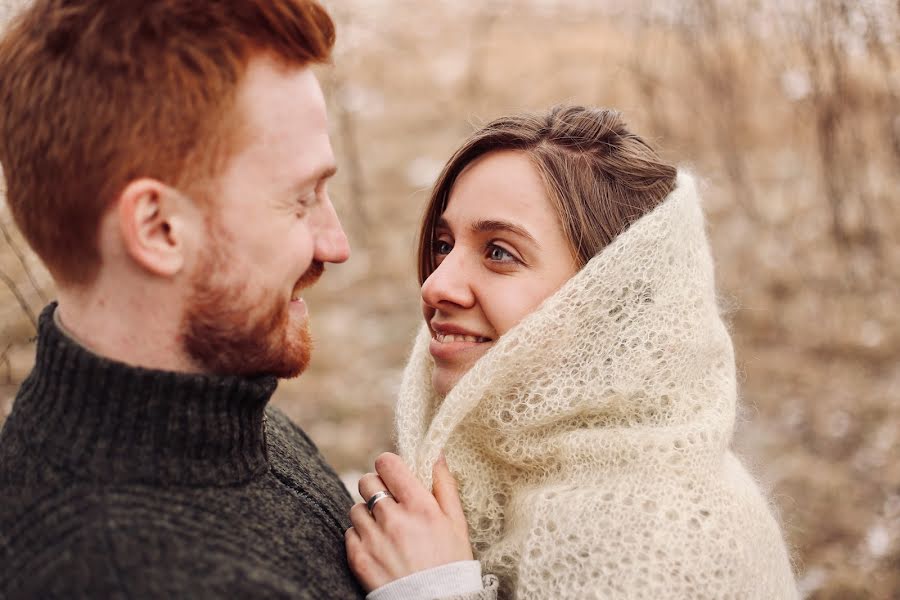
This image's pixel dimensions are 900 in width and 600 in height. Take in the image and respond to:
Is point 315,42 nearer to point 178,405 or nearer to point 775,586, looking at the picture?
point 178,405

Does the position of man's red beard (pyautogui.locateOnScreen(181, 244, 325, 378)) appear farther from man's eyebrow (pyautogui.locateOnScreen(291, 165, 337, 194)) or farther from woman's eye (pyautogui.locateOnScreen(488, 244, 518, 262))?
woman's eye (pyautogui.locateOnScreen(488, 244, 518, 262))

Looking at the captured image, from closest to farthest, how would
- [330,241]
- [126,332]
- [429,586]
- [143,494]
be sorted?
[143,494] → [126,332] → [429,586] → [330,241]

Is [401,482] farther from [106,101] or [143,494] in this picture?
[106,101]

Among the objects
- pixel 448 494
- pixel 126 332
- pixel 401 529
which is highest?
pixel 126 332

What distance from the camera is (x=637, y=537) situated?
1767 mm

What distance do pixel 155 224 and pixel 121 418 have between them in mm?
345

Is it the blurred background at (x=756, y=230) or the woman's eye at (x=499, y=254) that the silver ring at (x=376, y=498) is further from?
the blurred background at (x=756, y=230)

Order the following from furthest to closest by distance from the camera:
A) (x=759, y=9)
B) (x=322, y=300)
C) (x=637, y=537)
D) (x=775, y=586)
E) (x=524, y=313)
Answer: (x=322, y=300), (x=759, y=9), (x=524, y=313), (x=775, y=586), (x=637, y=537)

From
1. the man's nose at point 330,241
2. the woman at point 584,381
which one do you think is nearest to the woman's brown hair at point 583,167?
the woman at point 584,381

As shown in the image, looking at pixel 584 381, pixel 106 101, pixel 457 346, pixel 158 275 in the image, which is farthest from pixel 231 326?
pixel 584 381

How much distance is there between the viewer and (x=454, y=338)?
2.17 m

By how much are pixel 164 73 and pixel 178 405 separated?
59 cm

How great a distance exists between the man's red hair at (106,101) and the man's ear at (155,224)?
0.03m

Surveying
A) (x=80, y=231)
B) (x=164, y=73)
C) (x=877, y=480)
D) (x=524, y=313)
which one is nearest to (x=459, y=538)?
(x=524, y=313)
